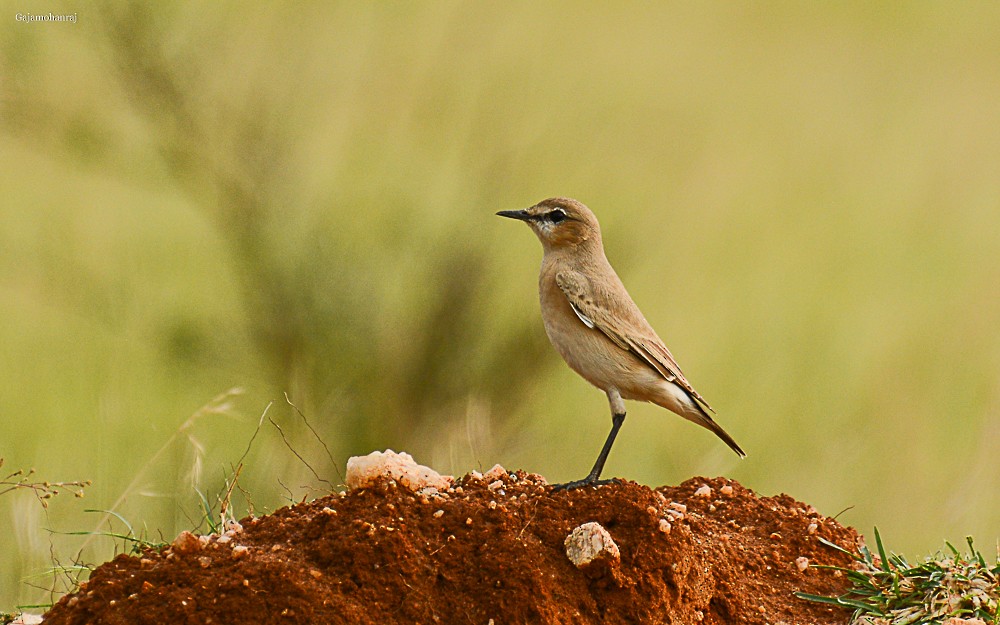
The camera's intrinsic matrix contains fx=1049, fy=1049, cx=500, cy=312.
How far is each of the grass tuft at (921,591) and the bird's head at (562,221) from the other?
73.6 inches

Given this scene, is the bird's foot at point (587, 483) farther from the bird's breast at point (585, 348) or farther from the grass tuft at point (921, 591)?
the grass tuft at point (921, 591)

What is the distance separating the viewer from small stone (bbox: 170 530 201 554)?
137 inches

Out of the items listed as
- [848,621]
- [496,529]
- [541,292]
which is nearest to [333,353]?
[541,292]

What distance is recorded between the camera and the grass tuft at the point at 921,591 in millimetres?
3748

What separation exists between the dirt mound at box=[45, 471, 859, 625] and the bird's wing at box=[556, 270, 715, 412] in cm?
77

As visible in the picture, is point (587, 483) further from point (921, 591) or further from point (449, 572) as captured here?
point (921, 591)

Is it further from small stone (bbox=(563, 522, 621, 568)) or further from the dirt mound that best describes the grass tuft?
small stone (bbox=(563, 522, 621, 568))

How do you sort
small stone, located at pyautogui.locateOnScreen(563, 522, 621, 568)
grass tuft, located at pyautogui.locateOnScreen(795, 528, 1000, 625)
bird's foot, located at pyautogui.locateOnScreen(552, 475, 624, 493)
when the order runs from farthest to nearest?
1. bird's foot, located at pyautogui.locateOnScreen(552, 475, 624, 493)
2. grass tuft, located at pyautogui.locateOnScreen(795, 528, 1000, 625)
3. small stone, located at pyautogui.locateOnScreen(563, 522, 621, 568)

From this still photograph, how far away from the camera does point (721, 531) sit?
4.18 meters

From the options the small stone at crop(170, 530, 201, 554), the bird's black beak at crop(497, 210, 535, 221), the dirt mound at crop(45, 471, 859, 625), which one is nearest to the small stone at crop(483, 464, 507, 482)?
Result: the dirt mound at crop(45, 471, 859, 625)

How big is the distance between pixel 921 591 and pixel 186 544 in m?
2.63

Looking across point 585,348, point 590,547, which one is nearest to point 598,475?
point 585,348

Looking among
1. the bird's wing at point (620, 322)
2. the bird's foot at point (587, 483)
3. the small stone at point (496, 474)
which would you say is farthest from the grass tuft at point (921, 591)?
the small stone at point (496, 474)

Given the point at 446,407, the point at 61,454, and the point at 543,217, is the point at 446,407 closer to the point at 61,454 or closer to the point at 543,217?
the point at 543,217
